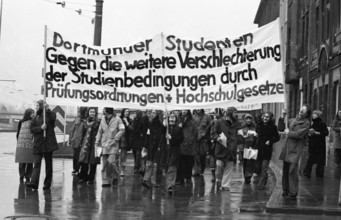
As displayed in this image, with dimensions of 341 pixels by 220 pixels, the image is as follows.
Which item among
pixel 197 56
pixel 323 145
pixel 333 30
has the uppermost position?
pixel 333 30

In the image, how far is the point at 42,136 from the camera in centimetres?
1385

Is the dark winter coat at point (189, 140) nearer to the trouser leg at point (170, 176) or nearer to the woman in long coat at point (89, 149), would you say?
the woman in long coat at point (89, 149)

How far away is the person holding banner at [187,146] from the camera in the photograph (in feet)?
52.2

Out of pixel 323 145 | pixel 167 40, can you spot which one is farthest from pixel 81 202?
pixel 323 145

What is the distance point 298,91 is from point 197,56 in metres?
26.6

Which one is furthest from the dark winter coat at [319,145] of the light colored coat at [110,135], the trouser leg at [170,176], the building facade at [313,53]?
the building facade at [313,53]

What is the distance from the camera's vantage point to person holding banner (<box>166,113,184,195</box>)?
13664 millimetres

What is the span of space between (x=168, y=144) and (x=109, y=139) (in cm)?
147

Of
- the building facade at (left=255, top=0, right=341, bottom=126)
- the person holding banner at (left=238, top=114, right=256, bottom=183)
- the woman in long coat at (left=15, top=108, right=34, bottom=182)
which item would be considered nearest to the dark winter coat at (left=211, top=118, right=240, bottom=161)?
the person holding banner at (left=238, top=114, right=256, bottom=183)

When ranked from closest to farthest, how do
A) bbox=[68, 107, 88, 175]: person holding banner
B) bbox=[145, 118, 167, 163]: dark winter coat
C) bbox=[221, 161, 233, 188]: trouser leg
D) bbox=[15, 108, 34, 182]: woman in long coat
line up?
bbox=[145, 118, 167, 163]: dark winter coat, bbox=[221, 161, 233, 188]: trouser leg, bbox=[15, 108, 34, 182]: woman in long coat, bbox=[68, 107, 88, 175]: person holding banner

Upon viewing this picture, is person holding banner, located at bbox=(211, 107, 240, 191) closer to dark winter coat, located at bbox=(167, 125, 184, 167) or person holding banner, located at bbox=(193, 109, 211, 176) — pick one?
dark winter coat, located at bbox=(167, 125, 184, 167)

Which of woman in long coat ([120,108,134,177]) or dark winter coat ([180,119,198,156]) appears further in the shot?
woman in long coat ([120,108,134,177])

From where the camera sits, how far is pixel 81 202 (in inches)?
478

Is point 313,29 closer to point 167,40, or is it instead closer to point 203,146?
point 203,146
